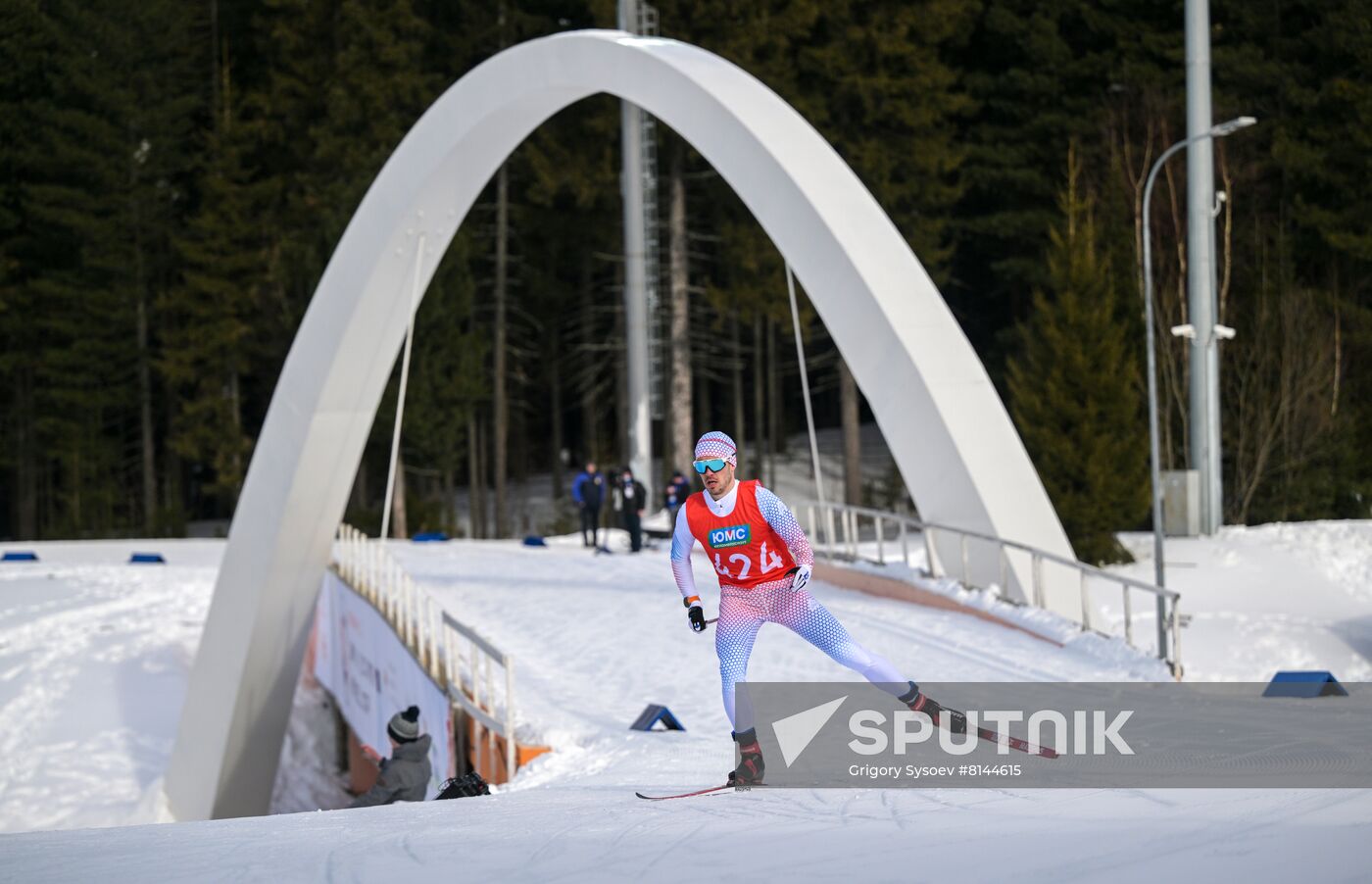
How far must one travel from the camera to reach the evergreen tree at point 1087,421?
998 inches

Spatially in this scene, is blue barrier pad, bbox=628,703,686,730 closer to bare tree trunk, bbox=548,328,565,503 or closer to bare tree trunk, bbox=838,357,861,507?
bare tree trunk, bbox=838,357,861,507

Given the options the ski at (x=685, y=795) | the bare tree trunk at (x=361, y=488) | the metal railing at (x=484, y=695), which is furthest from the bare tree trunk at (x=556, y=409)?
the ski at (x=685, y=795)

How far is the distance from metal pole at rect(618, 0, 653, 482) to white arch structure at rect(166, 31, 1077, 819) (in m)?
11.1

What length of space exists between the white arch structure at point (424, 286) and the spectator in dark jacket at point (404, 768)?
7752mm

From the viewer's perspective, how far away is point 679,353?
1427 inches

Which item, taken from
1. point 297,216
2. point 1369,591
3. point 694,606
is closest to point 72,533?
point 297,216

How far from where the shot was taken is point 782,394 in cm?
5406

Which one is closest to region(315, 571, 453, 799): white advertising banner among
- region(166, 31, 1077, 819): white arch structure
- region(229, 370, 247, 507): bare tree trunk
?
region(166, 31, 1077, 819): white arch structure

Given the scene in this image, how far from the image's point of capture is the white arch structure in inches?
642

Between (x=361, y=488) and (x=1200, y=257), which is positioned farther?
(x=361, y=488)

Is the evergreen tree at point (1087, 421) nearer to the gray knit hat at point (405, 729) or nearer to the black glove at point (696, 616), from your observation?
the gray knit hat at point (405, 729)

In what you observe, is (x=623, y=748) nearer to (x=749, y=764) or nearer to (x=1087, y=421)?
(x=749, y=764)

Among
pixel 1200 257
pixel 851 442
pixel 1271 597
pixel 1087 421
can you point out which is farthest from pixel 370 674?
pixel 851 442

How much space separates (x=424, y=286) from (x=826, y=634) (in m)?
10.4
